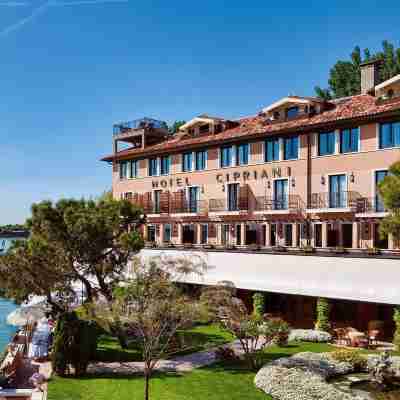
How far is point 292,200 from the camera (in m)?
35.1

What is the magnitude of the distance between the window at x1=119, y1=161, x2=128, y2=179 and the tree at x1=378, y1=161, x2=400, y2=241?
102 feet

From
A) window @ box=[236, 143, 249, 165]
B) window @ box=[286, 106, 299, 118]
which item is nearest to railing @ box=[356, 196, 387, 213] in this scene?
window @ box=[286, 106, 299, 118]

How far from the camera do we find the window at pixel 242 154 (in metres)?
38.3

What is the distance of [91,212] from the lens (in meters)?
24.3

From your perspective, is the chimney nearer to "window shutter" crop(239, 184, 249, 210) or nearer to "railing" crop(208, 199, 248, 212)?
"window shutter" crop(239, 184, 249, 210)

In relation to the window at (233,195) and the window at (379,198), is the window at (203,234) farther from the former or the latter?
the window at (379,198)

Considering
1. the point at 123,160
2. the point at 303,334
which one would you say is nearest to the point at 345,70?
the point at 123,160

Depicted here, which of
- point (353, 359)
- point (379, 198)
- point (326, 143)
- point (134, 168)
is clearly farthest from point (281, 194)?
point (134, 168)

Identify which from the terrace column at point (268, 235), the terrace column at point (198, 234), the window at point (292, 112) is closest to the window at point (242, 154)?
the window at point (292, 112)

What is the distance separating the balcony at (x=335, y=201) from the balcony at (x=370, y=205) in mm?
294

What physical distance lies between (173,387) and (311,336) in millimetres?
10083

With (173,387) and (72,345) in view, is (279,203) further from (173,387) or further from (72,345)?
(72,345)

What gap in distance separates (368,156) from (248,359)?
50.1 feet

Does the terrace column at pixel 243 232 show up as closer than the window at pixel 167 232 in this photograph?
Yes
